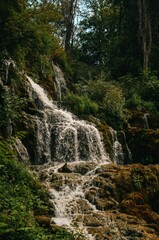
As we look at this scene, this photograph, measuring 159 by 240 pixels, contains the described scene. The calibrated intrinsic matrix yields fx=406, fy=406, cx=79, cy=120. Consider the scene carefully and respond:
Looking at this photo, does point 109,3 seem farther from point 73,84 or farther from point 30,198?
point 30,198

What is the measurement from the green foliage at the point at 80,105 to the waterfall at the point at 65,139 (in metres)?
1.03

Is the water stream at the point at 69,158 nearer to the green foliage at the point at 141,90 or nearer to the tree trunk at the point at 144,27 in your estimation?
the green foliage at the point at 141,90

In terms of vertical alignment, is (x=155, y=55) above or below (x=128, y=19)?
below

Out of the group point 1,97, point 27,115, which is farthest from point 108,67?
point 1,97

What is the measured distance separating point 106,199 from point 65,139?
4.96 m

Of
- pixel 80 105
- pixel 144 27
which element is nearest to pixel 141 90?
pixel 144 27

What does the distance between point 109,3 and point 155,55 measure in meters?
10.3

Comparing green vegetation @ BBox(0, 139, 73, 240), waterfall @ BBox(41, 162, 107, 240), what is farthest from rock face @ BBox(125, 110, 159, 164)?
green vegetation @ BBox(0, 139, 73, 240)

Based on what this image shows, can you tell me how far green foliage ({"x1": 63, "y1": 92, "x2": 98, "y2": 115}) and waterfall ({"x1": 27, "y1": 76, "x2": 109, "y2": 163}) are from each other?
1026mm

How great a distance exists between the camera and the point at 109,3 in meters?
34.2

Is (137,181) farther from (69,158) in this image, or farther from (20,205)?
(20,205)

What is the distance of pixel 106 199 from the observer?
412 inches

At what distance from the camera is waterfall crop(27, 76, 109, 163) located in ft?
48.0

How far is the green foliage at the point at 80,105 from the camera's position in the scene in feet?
56.9
